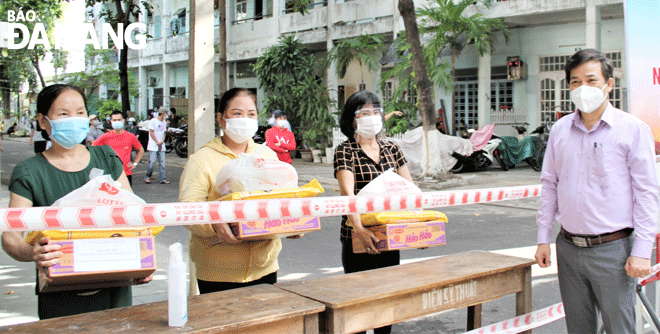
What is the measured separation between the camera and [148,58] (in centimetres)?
3225

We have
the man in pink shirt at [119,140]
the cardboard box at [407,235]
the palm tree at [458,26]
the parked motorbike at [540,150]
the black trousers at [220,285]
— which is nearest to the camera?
the black trousers at [220,285]

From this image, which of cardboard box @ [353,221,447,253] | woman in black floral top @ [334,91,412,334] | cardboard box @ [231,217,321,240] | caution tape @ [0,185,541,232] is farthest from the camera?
woman in black floral top @ [334,91,412,334]

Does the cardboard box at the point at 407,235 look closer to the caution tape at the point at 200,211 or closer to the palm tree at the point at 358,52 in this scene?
the caution tape at the point at 200,211

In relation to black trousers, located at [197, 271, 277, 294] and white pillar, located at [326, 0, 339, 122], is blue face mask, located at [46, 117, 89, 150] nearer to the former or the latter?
black trousers, located at [197, 271, 277, 294]

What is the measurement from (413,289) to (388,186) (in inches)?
29.6

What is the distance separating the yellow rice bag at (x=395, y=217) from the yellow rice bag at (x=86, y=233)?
4.18 ft

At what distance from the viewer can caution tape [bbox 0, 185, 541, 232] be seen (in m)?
2.19

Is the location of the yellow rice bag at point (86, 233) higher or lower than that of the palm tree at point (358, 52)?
lower

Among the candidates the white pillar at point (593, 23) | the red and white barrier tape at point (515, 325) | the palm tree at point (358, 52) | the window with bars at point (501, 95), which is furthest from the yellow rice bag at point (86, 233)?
the window with bars at point (501, 95)

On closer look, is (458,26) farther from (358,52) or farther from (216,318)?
(216,318)

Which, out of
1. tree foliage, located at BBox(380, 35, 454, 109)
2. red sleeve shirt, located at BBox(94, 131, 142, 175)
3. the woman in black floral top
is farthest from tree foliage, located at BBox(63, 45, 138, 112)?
the woman in black floral top

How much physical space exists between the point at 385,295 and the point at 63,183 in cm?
147

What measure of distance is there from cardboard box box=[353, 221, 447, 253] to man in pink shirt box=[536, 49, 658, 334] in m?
0.70

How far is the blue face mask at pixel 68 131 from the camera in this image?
101 inches
